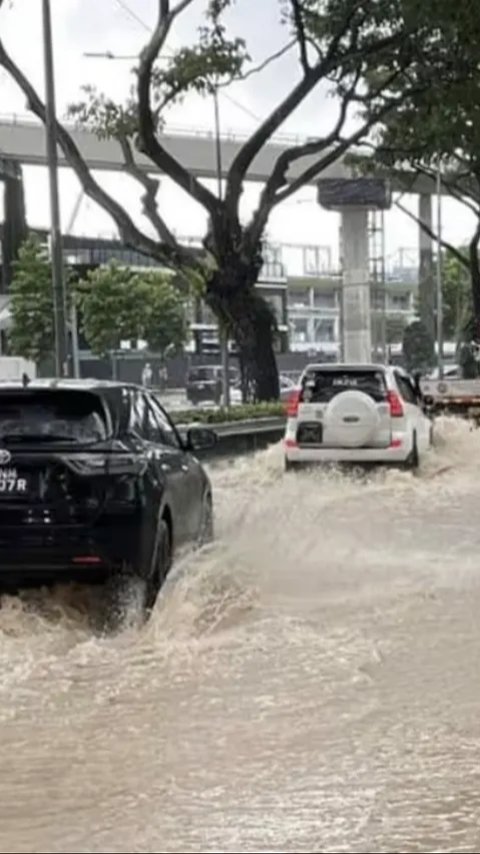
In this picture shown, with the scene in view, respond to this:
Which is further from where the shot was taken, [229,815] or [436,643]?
[436,643]

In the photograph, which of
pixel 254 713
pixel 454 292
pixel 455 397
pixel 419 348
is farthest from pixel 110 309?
pixel 254 713

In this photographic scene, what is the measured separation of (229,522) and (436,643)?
4898mm

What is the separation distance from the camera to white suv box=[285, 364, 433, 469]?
53.1 feet

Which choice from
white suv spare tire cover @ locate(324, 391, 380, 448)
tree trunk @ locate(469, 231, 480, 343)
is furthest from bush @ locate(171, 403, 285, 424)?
tree trunk @ locate(469, 231, 480, 343)

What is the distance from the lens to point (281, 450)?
1816 centimetres

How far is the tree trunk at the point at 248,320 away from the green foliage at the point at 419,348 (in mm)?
35939

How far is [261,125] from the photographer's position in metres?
21.8

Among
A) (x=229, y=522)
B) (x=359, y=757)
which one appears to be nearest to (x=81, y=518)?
(x=359, y=757)

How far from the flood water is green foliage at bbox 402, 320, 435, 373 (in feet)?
163

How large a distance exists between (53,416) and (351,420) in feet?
28.8

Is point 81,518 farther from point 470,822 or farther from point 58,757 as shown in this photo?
point 470,822

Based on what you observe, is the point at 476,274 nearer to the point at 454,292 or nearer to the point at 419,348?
the point at 419,348

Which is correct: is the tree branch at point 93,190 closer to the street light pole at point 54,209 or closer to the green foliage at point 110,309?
the street light pole at point 54,209

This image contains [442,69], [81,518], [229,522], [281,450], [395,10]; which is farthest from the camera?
[442,69]
